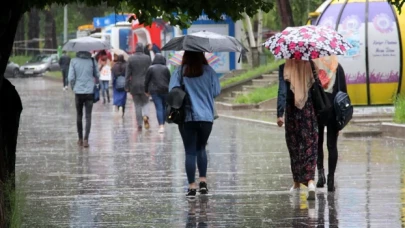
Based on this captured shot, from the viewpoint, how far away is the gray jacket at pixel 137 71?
22.7m

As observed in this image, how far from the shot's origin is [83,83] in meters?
18.8

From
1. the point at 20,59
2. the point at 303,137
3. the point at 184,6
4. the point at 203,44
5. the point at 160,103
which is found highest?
the point at 184,6

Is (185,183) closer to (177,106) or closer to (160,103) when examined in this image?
(177,106)

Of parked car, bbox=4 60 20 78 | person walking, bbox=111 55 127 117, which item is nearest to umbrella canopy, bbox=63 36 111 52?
person walking, bbox=111 55 127 117

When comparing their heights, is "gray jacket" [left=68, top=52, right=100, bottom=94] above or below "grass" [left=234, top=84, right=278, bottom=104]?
above

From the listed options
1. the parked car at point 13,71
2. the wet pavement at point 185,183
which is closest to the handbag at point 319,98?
the wet pavement at point 185,183

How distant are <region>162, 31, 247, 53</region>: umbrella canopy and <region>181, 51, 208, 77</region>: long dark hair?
0.10 m

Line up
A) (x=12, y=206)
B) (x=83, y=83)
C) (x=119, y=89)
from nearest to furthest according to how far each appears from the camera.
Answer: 1. (x=12, y=206)
2. (x=83, y=83)
3. (x=119, y=89)

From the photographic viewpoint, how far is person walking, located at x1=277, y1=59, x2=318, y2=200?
451 inches

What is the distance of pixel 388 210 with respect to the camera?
34.6 ft

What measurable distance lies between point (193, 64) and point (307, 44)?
1.37m

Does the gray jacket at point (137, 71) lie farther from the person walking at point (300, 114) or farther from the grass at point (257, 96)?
the person walking at point (300, 114)

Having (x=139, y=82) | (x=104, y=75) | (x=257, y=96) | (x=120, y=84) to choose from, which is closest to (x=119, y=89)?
(x=120, y=84)

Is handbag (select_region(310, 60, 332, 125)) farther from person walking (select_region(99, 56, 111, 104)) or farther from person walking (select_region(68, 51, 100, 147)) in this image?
person walking (select_region(99, 56, 111, 104))
